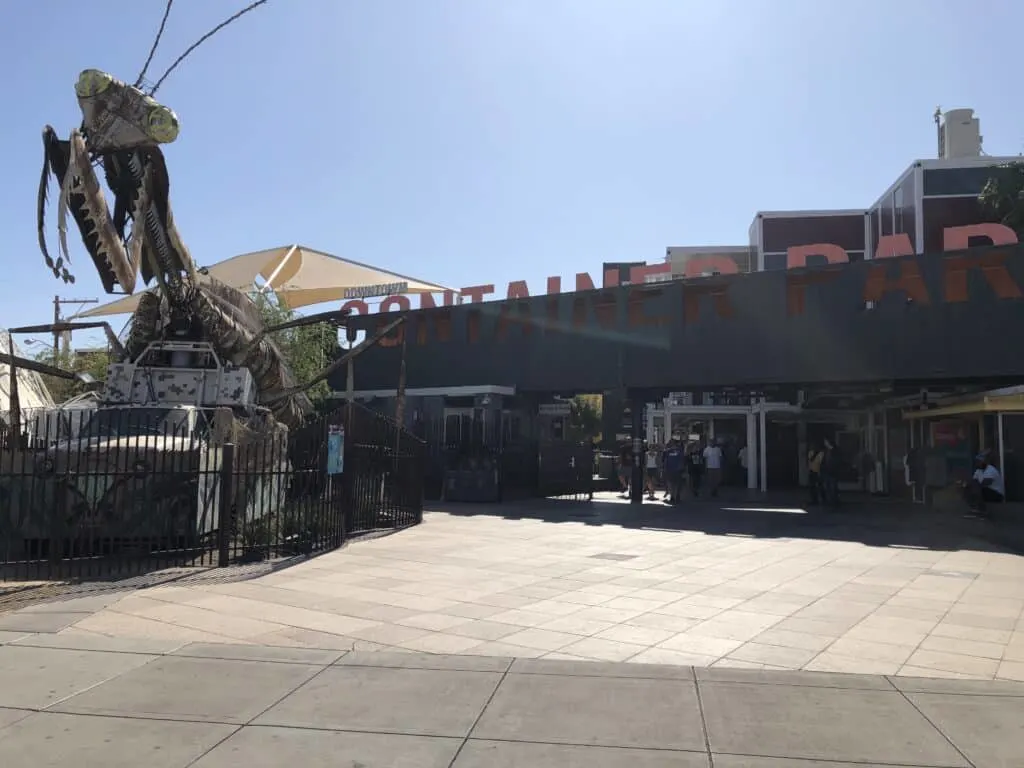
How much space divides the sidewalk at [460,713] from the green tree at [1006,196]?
2369cm

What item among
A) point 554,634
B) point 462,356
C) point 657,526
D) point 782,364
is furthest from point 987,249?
point 554,634

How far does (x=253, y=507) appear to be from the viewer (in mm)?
11016

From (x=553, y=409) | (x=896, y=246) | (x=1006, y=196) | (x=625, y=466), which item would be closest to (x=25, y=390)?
(x=553, y=409)

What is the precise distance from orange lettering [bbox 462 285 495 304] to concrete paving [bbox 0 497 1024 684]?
12885mm

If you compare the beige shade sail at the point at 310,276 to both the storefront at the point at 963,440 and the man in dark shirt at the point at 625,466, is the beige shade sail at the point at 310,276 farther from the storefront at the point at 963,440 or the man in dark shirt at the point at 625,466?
the storefront at the point at 963,440

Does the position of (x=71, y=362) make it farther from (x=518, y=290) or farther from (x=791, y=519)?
(x=791, y=519)

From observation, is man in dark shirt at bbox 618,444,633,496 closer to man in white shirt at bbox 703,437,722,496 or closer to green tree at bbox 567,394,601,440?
man in white shirt at bbox 703,437,722,496

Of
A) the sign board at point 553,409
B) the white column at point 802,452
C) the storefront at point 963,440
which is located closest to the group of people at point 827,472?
the storefront at point 963,440

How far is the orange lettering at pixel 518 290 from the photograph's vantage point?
81.1 ft

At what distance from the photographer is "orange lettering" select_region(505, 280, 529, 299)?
24719 mm

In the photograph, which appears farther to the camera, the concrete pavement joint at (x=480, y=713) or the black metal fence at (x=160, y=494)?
the black metal fence at (x=160, y=494)

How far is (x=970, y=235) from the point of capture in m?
19.9

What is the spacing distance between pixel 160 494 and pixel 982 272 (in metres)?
17.3

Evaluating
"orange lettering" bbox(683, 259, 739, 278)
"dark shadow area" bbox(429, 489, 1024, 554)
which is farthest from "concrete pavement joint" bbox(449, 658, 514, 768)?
"orange lettering" bbox(683, 259, 739, 278)
